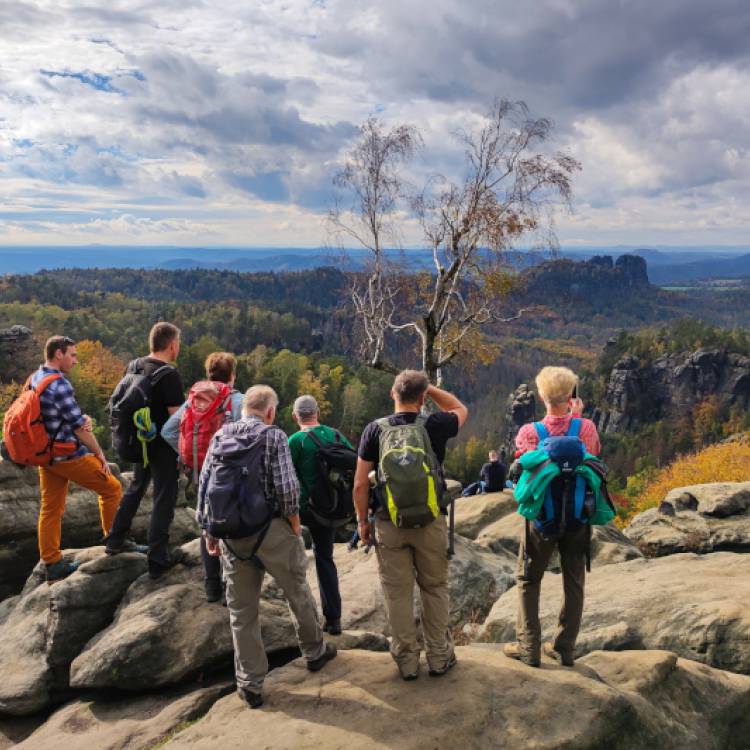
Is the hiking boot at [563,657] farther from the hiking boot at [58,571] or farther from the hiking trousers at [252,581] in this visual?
the hiking boot at [58,571]

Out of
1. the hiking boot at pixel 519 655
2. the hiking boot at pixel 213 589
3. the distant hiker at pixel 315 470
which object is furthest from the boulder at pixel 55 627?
the hiking boot at pixel 519 655

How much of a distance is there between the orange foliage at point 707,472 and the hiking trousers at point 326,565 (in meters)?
63.6

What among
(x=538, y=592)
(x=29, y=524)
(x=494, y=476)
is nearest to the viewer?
(x=538, y=592)

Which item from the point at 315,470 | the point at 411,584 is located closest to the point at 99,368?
the point at 315,470

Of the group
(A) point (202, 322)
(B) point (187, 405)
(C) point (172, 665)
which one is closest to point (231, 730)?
(C) point (172, 665)

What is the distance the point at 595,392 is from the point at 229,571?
16609 centimetres

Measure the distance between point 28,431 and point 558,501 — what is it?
278 inches

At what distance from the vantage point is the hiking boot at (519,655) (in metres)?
6.30

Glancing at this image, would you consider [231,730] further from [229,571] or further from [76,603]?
[76,603]

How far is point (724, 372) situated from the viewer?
145500mm

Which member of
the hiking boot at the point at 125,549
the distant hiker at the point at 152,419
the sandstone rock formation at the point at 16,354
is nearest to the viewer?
the distant hiker at the point at 152,419

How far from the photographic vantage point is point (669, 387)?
151375 millimetres

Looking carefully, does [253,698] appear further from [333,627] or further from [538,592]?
[538,592]

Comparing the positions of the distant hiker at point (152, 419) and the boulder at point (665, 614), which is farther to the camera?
the distant hiker at point (152, 419)
